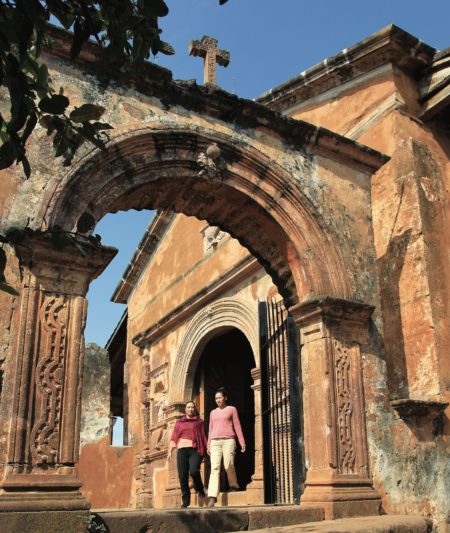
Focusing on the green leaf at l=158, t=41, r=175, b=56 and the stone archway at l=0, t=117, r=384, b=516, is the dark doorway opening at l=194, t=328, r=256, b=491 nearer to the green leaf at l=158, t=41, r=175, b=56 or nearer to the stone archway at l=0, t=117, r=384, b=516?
the stone archway at l=0, t=117, r=384, b=516

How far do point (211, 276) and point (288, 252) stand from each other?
14.9ft

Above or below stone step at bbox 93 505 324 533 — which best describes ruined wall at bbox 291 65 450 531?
above

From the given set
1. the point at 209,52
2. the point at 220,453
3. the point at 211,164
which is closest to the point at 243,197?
the point at 211,164

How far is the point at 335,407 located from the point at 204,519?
1716 mm

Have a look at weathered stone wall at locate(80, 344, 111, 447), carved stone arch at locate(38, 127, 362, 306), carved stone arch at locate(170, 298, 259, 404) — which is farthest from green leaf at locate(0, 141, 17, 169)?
carved stone arch at locate(170, 298, 259, 404)

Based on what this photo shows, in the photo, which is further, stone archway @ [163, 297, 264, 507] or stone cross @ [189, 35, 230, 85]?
stone archway @ [163, 297, 264, 507]

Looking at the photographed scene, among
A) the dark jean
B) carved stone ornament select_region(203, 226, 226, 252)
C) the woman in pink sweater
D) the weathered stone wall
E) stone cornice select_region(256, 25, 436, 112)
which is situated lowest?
the dark jean

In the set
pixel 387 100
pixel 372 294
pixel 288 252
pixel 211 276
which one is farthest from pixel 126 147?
pixel 211 276

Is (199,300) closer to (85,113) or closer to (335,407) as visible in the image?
(335,407)

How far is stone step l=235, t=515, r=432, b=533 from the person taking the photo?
5.12 meters

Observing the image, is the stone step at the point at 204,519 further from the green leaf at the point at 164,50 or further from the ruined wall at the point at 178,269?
the ruined wall at the point at 178,269

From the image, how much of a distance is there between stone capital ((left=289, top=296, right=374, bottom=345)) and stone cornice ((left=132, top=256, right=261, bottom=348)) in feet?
10.6

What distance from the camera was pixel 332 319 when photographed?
6508mm

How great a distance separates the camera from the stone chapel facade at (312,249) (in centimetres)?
494
